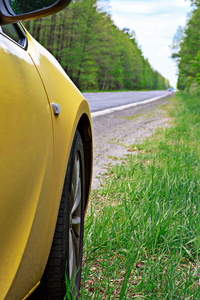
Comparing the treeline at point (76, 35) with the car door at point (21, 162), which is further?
the treeline at point (76, 35)

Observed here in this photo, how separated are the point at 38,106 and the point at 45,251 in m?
0.52

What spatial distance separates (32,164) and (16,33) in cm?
69

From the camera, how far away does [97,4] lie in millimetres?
42281

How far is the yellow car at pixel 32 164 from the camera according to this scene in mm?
993

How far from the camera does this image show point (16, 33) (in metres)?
1.52

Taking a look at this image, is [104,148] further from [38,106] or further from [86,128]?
[38,106]

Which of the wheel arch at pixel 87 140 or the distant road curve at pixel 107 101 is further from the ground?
the wheel arch at pixel 87 140

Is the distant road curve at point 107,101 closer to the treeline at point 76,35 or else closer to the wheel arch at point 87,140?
the wheel arch at point 87,140

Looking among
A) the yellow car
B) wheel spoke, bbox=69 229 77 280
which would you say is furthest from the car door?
wheel spoke, bbox=69 229 77 280

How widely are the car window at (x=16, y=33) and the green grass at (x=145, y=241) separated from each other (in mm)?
1184

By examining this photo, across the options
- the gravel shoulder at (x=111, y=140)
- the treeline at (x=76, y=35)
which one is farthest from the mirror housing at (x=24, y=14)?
the treeline at (x=76, y=35)

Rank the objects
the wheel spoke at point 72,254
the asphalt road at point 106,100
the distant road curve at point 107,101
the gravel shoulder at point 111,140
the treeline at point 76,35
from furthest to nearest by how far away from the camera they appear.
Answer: the treeline at point 76,35 → the asphalt road at point 106,100 → the distant road curve at point 107,101 → the gravel shoulder at point 111,140 → the wheel spoke at point 72,254

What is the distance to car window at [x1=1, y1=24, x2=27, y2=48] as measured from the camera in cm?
138

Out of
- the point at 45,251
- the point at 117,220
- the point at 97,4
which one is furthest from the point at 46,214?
the point at 97,4
